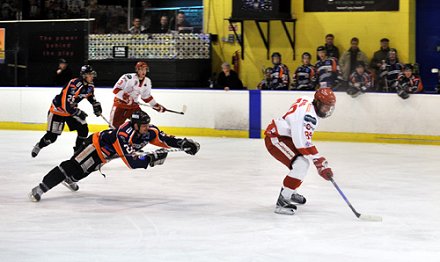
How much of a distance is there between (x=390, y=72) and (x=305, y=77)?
1.30 metres

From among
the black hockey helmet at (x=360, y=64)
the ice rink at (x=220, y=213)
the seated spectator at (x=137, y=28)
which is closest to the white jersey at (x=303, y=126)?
the ice rink at (x=220, y=213)

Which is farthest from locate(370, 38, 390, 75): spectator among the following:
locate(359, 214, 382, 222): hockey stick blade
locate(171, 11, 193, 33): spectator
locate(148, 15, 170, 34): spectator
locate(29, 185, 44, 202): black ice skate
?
locate(29, 185, 44, 202): black ice skate

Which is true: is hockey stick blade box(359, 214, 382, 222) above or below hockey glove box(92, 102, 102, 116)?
below

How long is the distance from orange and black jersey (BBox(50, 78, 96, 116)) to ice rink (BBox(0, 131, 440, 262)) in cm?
63

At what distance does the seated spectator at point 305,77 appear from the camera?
1446 cm

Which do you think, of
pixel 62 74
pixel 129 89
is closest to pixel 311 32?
pixel 62 74

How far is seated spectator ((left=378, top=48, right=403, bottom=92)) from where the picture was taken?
1398 centimetres

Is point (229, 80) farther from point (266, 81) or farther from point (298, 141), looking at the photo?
point (298, 141)

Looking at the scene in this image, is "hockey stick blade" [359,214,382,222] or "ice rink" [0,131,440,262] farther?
"hockey stick blade" [359,214,382,222]

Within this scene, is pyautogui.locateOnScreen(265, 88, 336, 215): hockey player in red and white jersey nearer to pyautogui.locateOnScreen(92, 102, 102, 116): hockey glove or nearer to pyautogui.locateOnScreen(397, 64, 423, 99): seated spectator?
pyautogui.locateOnScreen(92, 102, 102, 116): hockey glove

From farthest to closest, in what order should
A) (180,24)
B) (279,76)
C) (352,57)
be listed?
(180,24) < (352,57) < (279,76)

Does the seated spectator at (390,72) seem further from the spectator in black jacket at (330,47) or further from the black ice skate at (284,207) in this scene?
the black ice skate at (284,207)

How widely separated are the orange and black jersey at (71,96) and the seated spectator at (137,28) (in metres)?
5.38

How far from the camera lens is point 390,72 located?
14117mm
